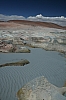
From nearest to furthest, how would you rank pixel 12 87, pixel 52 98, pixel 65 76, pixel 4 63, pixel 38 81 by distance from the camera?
pixel 52 98, pixel 38 81, pixel 12 87, pixel 65 76, pixel 4 63

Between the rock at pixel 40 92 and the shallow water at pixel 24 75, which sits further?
the shallow water at pixel 24 75

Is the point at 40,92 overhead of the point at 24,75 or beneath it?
overhead

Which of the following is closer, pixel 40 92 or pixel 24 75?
pixel 40 92

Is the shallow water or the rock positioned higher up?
the rock

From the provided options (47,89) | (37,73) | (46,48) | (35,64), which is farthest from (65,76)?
(46,48)

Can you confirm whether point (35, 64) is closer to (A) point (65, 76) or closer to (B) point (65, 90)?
(A) point (65, 76)

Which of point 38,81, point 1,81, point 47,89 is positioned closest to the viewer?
point 47,89

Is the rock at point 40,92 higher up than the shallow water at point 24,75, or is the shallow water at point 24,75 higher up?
the rock at point 40,92

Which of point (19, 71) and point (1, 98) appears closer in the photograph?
point (1, 98)

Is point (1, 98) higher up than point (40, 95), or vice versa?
point (40, 95)

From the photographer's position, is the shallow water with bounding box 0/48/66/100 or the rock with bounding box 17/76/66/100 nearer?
the rock with bounding box 17/76/66/100
